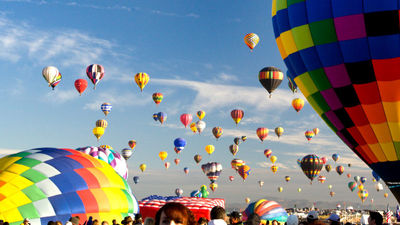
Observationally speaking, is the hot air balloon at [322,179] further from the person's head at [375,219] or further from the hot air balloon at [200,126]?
the person's head at [375,219]

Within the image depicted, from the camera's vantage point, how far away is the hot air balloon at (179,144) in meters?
56.2

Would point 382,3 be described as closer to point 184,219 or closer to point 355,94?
point 355,94

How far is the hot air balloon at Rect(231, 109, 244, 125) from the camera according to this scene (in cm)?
4966

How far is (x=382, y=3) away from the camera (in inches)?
538

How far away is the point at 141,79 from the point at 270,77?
16.2 m

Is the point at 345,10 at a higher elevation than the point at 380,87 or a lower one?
higher

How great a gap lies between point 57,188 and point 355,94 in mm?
9643

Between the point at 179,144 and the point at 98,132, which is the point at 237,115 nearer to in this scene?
the point at 179,144

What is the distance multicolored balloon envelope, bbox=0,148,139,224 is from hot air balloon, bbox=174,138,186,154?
142ft

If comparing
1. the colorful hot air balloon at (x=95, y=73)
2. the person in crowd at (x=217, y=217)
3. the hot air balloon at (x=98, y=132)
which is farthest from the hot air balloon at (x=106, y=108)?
the person in crowd at (x=217, y=217)

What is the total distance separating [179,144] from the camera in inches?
2212

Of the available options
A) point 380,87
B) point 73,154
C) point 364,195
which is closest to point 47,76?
point 73,154

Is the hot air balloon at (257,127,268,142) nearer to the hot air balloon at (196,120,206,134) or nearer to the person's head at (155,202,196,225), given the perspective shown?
the hot air balloon at (196,120,206,134)

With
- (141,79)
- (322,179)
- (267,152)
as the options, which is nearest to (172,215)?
(141,79)
